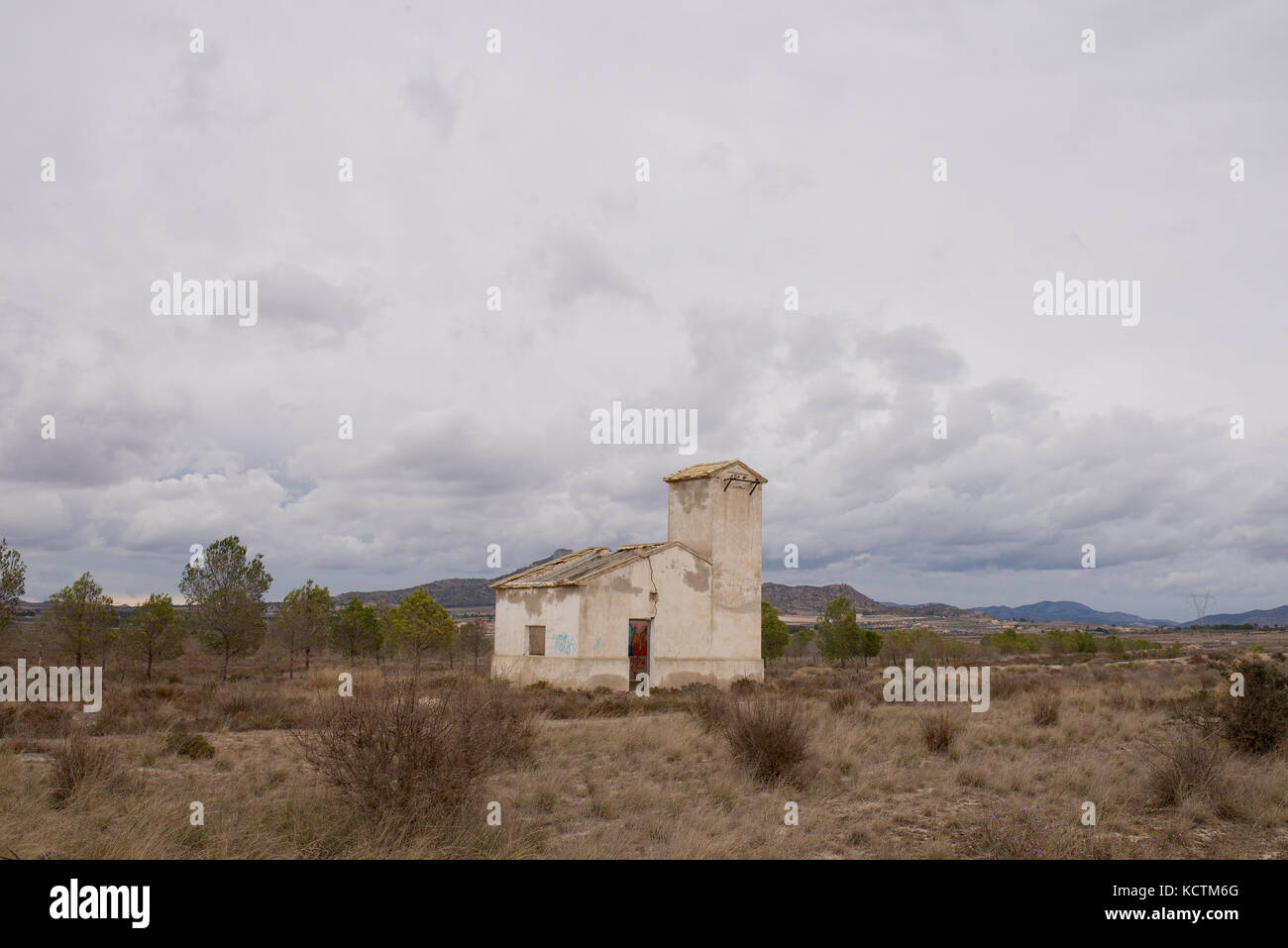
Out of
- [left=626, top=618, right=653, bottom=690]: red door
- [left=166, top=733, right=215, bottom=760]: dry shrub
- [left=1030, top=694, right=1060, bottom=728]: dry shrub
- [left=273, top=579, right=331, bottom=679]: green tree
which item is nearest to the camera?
[left=166, top=733, right=215, bottom=760]: dry shrub

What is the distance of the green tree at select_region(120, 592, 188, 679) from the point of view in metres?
32.0

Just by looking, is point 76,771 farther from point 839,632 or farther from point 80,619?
point 839,632

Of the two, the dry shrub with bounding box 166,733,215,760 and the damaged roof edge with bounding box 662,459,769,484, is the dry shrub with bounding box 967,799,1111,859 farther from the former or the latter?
the damaged roof edge with bounding box 662,459,769,484

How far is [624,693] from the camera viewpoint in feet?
84.4

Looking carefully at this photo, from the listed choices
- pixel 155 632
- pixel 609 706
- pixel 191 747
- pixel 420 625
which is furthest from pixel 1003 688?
pixel 155 632

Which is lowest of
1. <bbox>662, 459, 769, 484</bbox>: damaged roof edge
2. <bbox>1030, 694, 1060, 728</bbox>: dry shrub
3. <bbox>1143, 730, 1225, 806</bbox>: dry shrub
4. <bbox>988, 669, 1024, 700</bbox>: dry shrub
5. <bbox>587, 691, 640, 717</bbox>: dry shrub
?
<bbox>988, 669, 1024, 700</bbox>: dry shrub

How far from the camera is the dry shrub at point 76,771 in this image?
371 inches

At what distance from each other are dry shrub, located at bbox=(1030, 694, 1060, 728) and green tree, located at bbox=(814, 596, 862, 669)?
2655cm

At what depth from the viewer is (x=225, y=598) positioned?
1200 inches

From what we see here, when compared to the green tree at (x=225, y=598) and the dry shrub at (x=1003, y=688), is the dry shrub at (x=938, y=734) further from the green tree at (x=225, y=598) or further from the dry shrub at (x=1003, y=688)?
the green tree at (x=225, y=598)

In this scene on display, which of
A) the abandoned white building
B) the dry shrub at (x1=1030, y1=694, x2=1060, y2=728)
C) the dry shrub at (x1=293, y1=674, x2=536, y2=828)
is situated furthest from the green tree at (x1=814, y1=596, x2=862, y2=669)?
the dry shrub at (x1=293, y1=674, x2=536, y2=828)

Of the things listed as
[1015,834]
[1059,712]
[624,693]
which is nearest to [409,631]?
[624,693]
